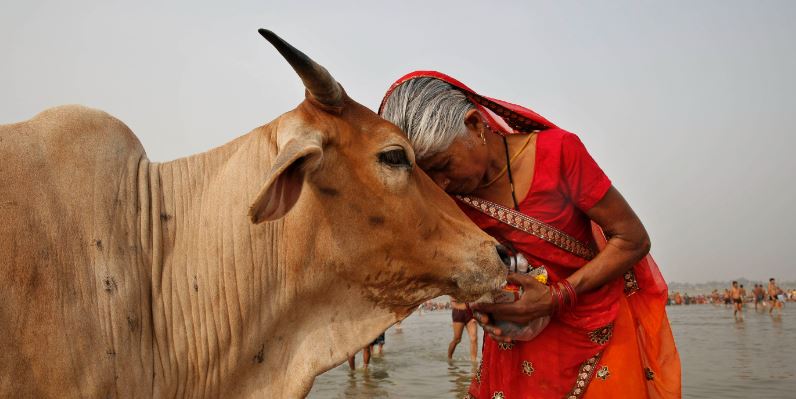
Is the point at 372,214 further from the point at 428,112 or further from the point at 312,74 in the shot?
the point at 428,112

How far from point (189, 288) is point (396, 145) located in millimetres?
1015

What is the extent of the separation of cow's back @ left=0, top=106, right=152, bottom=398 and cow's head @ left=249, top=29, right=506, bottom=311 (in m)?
0.64

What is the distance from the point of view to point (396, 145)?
271 centimetres

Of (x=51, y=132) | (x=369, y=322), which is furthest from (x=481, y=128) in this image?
(x=51, y=132)

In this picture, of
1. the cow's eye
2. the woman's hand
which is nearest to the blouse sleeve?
the woman's hand

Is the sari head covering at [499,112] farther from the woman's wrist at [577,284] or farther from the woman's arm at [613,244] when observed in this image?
the woman's wrist at [577,284]

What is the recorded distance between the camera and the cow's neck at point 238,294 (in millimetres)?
2452

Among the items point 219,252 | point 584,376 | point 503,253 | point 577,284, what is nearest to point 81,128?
point 219,252

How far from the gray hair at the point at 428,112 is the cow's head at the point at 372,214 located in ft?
0.96

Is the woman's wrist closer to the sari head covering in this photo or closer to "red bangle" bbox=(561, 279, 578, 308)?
"red bangle" bbox=(561, 279, 578, 308)

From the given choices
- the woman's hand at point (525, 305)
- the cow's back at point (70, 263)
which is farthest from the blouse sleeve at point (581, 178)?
the cow's back at point (70, 263)

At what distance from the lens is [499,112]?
344 cm

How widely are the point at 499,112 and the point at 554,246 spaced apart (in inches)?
31.5

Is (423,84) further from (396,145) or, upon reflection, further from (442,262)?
(442,262)
